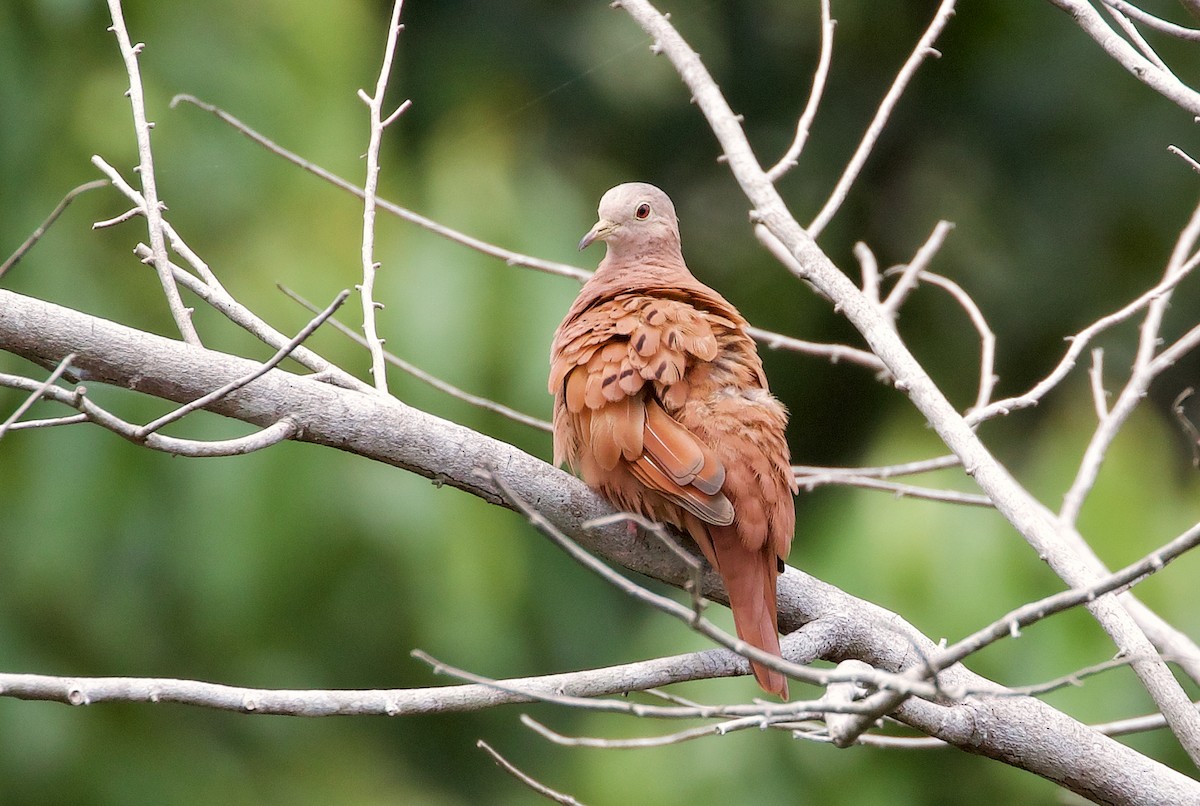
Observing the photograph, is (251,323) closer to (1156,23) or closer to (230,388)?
(230,388)

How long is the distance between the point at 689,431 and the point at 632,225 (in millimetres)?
1105

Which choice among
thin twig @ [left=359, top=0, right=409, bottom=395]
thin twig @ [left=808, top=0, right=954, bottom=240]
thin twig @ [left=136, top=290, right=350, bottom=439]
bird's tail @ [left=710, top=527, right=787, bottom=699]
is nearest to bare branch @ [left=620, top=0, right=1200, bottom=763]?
thin twig @ [left=808, top=0, right=954, bottom=240]

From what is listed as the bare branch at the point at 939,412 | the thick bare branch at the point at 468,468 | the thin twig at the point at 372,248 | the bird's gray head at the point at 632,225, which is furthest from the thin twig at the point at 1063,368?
the bird's gray head at the point at 632,225

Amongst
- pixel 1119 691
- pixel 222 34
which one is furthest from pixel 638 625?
pixel 222 34

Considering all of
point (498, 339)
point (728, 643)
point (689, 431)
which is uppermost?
point (498, 339)

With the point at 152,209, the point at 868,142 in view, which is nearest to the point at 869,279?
the point at 868,142

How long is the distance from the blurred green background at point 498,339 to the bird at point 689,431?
2293 millimetres

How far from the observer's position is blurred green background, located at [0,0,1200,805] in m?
5.36

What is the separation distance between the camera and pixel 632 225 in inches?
142

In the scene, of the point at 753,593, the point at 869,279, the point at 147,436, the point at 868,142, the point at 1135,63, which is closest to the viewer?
the point at 147,436

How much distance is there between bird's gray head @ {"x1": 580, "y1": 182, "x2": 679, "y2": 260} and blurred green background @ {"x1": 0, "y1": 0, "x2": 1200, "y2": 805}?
172 centimetres

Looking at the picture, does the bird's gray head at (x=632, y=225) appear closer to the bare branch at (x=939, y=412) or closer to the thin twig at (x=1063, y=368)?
the bare branch at (x=939, y=412)

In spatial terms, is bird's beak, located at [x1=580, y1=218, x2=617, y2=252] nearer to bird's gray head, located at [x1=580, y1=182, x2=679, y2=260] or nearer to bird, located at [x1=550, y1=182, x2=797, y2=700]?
bird's gray head, located at [x1=580, y1=182, x2=679, y2=260]

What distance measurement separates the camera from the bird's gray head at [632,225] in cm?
360
